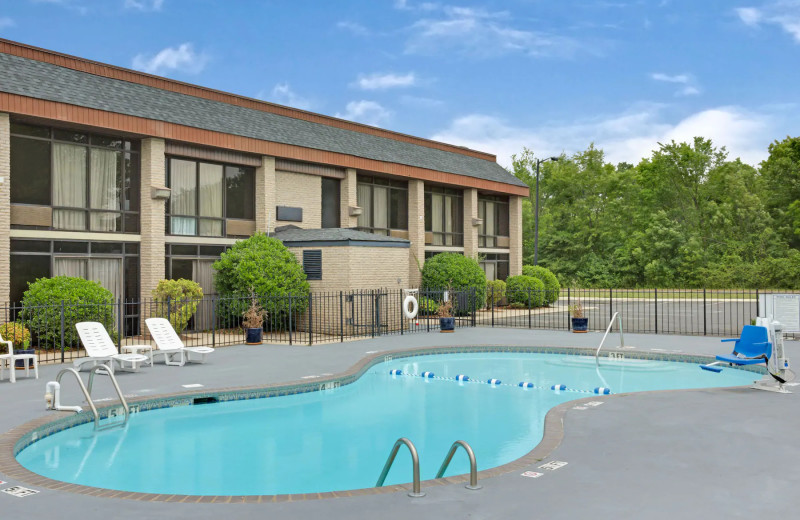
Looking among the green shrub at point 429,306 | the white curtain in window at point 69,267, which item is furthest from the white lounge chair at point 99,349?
the green shrub at point 429,306

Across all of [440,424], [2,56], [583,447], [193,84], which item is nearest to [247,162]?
[193,84]

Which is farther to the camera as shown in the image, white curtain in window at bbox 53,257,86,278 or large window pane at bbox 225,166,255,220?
large window pane at bbox 225,166,255,220

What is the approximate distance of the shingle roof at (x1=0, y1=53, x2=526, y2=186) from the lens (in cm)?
1856

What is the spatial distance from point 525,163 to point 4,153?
176 feet

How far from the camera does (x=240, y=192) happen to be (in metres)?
24.4

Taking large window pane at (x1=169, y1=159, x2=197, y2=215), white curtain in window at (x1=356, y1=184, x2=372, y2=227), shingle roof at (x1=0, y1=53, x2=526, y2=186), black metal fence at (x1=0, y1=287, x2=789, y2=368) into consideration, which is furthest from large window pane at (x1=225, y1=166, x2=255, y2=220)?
white curtain in window at (x1=356, y1=184, x2=372, y2=227)

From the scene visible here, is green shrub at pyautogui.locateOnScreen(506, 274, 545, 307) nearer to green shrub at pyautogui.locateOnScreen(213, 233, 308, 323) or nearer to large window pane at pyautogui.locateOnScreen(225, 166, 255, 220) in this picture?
green shrub at pyautogui.locateOnScreen(213, 233, 308, 323)

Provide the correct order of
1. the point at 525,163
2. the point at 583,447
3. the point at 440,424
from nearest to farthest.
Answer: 1. the point at 583,447
2. the point at 440,424
3. the point at 525,163

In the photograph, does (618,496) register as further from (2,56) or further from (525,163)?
(525,163)

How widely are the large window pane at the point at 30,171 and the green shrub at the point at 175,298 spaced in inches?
156

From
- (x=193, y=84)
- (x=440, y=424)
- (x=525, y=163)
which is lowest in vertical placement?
(x=440, y=424)

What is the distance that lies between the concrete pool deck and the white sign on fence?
18.5ft

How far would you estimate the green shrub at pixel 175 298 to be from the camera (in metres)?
20.2

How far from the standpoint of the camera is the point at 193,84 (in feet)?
78.9
